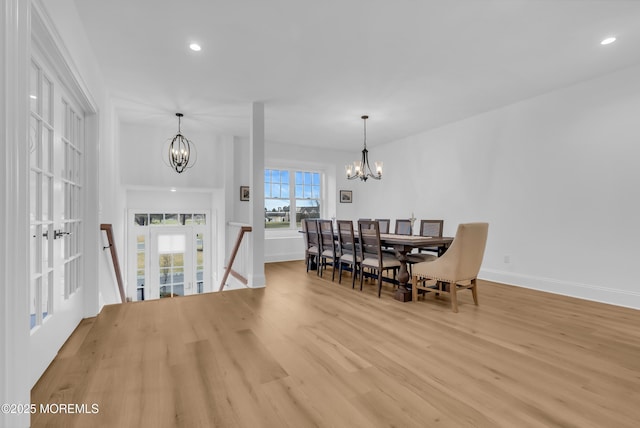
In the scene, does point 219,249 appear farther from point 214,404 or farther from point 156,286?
point 214,404

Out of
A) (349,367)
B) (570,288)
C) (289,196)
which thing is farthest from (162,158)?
(570,288)

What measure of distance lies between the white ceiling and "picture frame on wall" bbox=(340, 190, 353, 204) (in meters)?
2.89

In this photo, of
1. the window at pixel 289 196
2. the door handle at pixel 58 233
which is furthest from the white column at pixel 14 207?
the window at pixel 289 196

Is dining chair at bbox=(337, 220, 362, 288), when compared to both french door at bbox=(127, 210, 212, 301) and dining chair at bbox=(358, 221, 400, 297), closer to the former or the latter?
dining chair at bbox=(358, 221, 400, 297)

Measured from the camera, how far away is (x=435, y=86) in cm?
365

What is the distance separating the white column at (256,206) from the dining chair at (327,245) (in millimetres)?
1068

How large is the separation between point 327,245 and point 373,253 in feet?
3.31

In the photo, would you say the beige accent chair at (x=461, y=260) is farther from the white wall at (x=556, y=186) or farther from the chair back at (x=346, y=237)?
the white wall at (x=556, y=186)

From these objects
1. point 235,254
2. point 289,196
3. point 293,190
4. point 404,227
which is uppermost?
point 293,190

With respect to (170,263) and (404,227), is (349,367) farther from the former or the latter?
(170,263)

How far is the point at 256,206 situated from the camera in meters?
4.12

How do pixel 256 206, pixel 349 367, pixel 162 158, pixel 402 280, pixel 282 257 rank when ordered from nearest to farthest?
pixel 349 367, pixel 402 280, pixel 256 206, pixel 162 158, pixel 282 257

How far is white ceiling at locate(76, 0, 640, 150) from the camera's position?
2.32 metres

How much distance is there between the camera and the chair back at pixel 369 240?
12.4 feet
